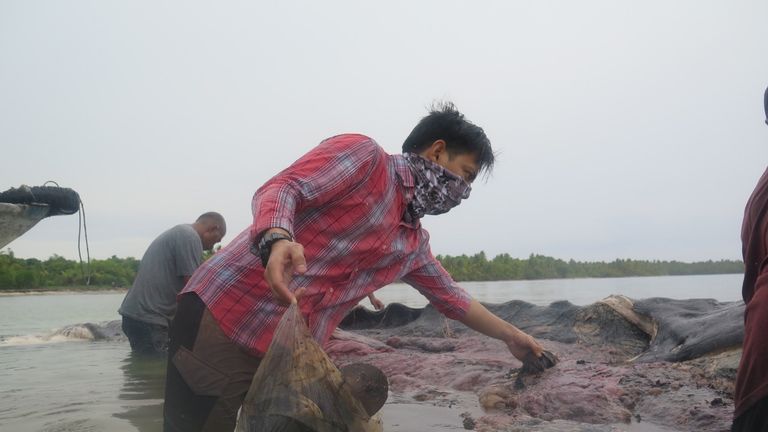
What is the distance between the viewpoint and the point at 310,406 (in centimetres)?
178

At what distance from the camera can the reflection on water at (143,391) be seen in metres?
3.73

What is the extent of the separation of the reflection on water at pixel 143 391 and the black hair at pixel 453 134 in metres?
2.45

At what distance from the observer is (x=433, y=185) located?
7.14ft

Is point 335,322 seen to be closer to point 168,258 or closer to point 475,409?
point 475,409

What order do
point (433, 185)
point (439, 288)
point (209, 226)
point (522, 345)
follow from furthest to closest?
point (209, 226), point (522, 345), point (439, 288), point (433, 185)

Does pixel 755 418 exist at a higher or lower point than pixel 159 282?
lower

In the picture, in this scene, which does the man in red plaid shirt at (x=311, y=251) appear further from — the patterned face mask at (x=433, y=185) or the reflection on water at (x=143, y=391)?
the reflection on water at (x=143, y=391)

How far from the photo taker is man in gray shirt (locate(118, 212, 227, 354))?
598cm

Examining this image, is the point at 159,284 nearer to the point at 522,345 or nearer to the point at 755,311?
the point at 522,345

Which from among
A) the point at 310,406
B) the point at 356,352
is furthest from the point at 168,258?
the point at 310,406

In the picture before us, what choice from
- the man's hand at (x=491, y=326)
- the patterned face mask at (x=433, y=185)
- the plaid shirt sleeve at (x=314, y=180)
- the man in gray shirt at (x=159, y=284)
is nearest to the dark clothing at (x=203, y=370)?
the plaid shirt sleeve at (x=314, y=180)

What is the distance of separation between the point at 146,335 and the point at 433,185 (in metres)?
5.09

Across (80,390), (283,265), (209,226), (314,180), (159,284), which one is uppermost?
(209,226)

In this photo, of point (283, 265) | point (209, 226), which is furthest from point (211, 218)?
point (283, 265)
